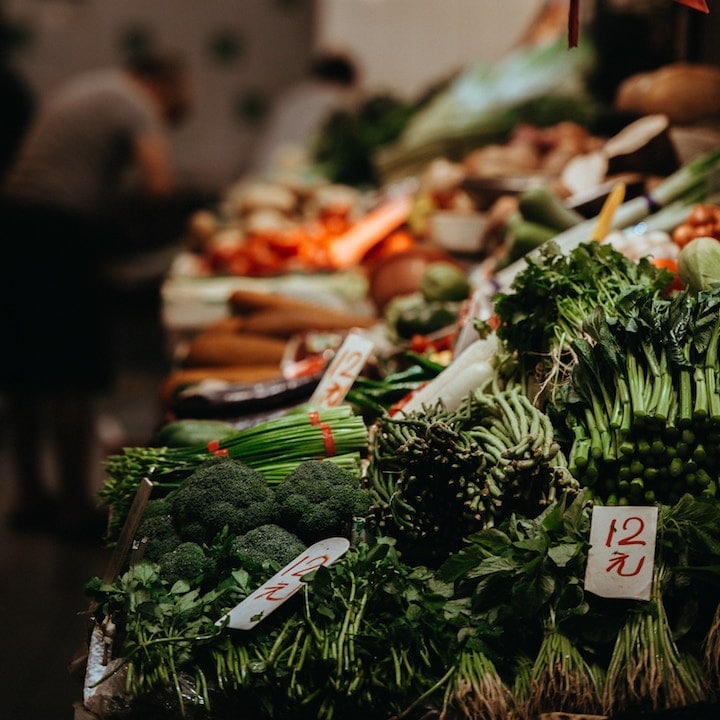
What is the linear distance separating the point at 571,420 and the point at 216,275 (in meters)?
3.53

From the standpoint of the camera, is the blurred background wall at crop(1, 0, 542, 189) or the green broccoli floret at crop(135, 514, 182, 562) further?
the blurred background wall at crop(1, 0, 542, 189)

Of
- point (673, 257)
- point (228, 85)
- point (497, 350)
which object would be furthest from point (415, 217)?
point (228, 85)

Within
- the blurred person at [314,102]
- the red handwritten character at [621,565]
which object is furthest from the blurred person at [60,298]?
the red handwritten character at [621,565]

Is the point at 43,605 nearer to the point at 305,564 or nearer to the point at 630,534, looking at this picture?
the point at 305,564

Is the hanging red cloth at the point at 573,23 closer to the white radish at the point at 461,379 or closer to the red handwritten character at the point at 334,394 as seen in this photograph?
the white radish at the point at 461,379

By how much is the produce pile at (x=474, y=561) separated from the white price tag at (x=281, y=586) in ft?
0.12

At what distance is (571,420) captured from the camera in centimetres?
203

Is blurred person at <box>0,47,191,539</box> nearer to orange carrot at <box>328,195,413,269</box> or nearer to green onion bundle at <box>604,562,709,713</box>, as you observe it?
orange carrot at <box>328,195,413,269</box>

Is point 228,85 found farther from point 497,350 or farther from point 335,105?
point 497,350

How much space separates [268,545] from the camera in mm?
1937

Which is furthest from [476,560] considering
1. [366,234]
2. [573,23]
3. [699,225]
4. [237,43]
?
[237,43]

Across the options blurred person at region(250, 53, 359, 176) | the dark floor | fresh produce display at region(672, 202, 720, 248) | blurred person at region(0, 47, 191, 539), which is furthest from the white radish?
blurred person at region(250, 53, 359, 176)

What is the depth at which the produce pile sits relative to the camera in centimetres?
173

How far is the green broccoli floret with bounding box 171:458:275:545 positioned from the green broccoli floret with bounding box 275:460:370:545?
5 cm
